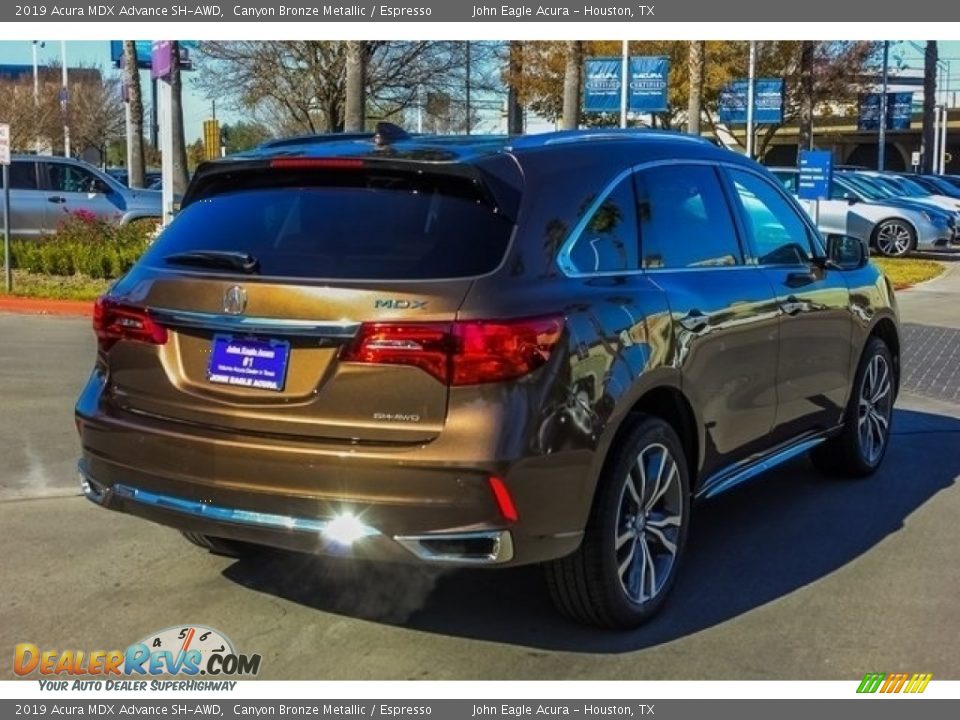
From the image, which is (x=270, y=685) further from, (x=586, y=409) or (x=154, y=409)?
(x=586, y=409)

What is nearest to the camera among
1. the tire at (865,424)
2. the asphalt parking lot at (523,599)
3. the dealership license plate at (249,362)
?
the dealership license plate at (249,362)

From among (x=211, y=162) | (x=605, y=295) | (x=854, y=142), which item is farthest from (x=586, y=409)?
(x=854, y=142)

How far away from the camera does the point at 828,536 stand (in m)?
5.50

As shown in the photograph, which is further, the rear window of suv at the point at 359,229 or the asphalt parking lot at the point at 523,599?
the asphalt parking lot at the point at 523,599

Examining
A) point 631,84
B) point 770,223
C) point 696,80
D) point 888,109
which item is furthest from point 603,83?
point 888,109

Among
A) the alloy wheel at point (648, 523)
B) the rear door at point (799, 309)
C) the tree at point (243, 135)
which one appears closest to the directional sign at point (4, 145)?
the rear door at point (799, 309)

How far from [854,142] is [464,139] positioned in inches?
3011

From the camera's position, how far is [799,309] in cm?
548

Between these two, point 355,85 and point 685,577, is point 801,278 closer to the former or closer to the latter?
point 685,577

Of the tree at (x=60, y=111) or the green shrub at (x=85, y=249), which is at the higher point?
the tree at (x=60, y=111)

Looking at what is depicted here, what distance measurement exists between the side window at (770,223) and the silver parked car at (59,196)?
15361 millimetres

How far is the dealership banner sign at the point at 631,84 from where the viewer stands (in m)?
28.9

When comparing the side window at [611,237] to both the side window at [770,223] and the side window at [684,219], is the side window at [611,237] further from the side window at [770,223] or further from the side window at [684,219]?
the side window at [770,223]

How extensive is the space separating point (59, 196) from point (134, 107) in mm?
5300
